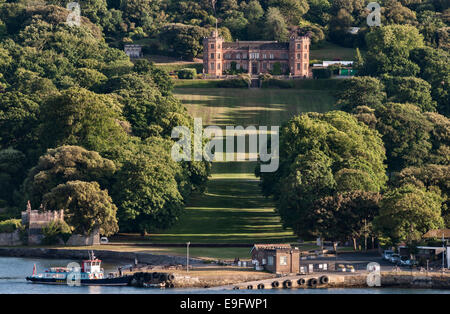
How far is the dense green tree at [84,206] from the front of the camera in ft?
431

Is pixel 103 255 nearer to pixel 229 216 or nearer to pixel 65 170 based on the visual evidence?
pixel 65 170

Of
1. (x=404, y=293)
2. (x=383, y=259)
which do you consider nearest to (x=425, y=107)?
(x=383, y=259)

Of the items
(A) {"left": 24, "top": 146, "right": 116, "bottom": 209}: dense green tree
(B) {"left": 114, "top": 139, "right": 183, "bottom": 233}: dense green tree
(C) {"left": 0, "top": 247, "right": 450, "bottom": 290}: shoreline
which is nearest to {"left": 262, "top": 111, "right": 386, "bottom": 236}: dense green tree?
(B) {"left": 114, "top": 139, "right": 183, "bottom": 233}: dense green tree

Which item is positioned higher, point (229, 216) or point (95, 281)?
point (229, 216)

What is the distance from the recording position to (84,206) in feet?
435

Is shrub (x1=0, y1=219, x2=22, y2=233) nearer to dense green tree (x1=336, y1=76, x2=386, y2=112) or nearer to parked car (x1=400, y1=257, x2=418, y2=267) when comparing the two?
parked car (x1=400, y1=257, x2=418, y2=267)

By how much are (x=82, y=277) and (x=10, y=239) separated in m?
22.3

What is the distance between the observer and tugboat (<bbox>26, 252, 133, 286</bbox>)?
372 feet

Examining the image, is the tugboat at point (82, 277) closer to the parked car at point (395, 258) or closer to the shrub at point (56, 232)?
the shrub at point (56, 232)

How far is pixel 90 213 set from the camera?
132 m

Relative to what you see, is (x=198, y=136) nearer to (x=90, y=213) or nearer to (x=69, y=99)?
(x=69, y=99)

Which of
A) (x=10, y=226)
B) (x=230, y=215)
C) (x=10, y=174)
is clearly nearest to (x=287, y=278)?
(x=230, y=215)

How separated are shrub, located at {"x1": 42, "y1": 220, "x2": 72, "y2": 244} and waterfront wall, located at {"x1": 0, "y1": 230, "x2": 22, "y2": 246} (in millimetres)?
2974
